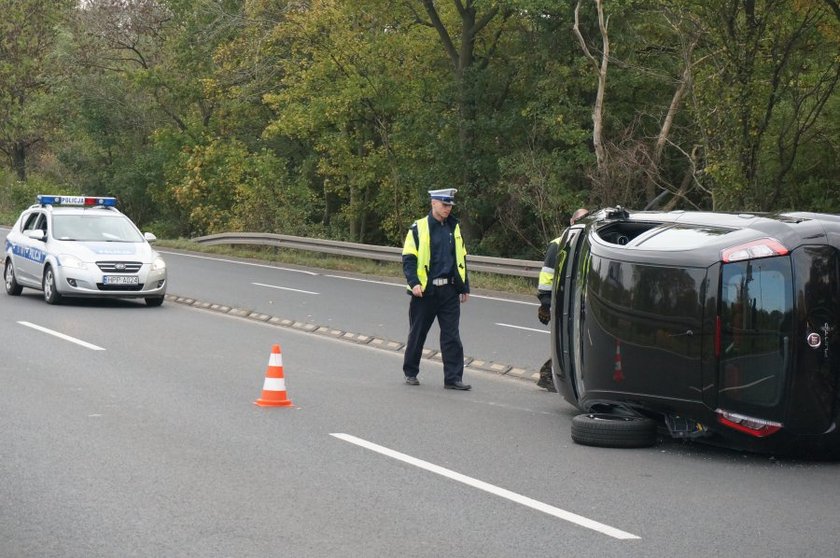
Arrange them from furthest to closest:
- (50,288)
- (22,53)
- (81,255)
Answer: (22,53) < (50,288) < (81,255)

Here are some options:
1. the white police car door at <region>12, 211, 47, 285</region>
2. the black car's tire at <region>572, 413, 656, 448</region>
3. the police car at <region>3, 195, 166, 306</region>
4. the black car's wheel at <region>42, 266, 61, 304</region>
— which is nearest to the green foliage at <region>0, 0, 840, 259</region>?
the police car at <region>3, 195, 166, 306</region>

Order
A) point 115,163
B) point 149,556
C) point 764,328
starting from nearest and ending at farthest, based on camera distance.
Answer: point 149,556, point 764,328, point 115,163

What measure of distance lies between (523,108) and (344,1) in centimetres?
846

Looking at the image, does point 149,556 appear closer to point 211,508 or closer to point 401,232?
point 211,508

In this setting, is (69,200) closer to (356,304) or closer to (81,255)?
(81,255)

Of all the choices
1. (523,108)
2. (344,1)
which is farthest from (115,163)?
(523,108)

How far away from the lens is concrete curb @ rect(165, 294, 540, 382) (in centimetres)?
1334

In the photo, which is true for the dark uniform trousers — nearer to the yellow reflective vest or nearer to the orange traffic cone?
the yellow reflective vest

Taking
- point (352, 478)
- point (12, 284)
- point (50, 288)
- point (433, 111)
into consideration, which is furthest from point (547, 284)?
point (433, 111)

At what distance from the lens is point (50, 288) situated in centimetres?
1983

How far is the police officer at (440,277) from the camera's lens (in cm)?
1184

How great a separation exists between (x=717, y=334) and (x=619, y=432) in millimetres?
1079

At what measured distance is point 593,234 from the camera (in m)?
9.56

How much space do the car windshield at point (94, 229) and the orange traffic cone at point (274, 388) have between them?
35.6 ft
